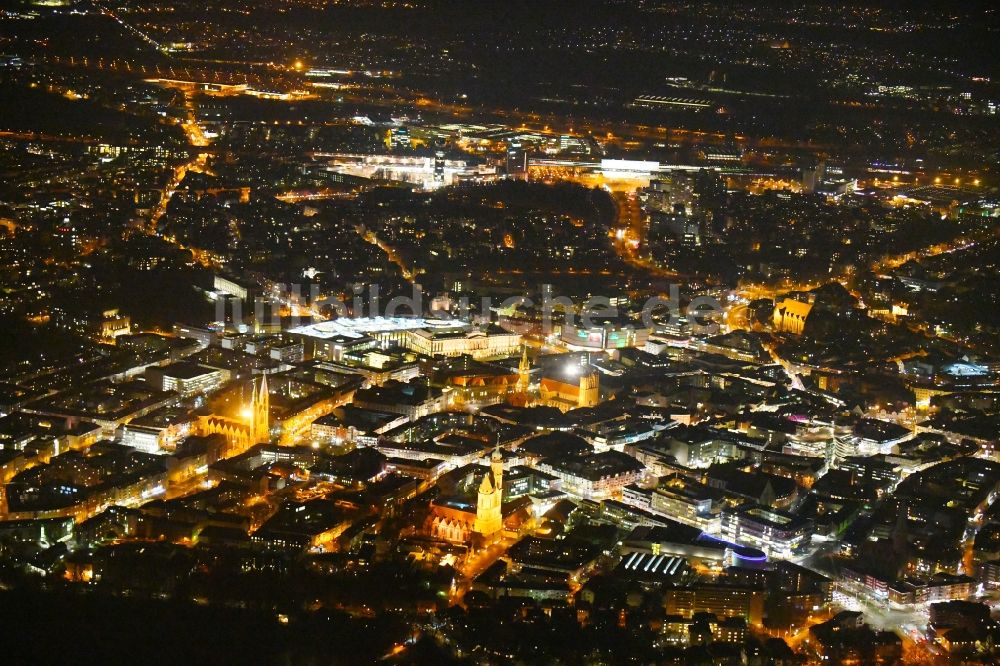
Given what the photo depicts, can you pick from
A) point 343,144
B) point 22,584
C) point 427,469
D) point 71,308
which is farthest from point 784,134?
point 22,584

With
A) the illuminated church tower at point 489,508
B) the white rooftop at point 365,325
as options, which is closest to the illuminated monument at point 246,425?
the illuminated church tower at point 489,508

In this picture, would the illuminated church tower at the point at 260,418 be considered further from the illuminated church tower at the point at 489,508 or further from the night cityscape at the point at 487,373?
the illuminated church tower at the point at 489,508

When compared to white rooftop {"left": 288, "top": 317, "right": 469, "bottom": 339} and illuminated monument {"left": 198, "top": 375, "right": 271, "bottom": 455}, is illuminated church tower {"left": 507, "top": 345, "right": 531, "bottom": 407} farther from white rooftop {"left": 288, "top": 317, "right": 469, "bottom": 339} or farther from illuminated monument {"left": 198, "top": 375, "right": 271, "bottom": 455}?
illuminated monument {"left": 198, "top": 375, "right": 271, "bottom": 455}

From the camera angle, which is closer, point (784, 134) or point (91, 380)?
point (91, 380)

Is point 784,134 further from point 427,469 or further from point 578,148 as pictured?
point 427,469

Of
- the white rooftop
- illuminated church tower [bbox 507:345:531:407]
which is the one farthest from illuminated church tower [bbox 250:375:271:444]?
the white rooftop

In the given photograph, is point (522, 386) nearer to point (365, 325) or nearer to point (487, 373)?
point (487, 373)
